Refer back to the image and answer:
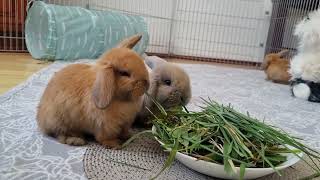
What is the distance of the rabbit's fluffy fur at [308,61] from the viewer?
1550mm

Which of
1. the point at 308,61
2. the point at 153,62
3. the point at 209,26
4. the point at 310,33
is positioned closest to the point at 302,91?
the point at 308,61

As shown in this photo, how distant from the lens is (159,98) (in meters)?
0.90

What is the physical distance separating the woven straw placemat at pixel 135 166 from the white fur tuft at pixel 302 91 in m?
0.90

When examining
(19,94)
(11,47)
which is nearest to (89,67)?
(19,94)

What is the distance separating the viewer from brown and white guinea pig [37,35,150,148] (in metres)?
0.73

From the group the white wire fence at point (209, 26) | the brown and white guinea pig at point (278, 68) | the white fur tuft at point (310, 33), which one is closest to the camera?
the white fur tuft at point (310, 33)

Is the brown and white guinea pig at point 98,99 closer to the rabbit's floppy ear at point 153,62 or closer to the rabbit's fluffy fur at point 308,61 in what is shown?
the rabbit's floppy ear at point 153,62

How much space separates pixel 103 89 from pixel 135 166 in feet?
0.58

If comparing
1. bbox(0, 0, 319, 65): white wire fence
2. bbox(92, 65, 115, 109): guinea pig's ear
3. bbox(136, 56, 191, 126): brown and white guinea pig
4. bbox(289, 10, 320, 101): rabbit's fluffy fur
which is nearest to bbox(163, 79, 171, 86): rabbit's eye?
bbox(136, 56, 191, 126): brown and white guinea pig

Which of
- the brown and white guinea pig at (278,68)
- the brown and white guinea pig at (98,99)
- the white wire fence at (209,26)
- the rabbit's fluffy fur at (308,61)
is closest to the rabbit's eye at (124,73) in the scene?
the brown and white guinea pig at (98,99)

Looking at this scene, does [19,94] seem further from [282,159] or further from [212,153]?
[282,159]

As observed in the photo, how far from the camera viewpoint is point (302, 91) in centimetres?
162

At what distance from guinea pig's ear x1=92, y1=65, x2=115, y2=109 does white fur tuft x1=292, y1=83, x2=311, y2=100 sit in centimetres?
118

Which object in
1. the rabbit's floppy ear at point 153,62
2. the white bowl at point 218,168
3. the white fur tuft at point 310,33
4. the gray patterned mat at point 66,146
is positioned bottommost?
the gray patterned mat at point 66,146
